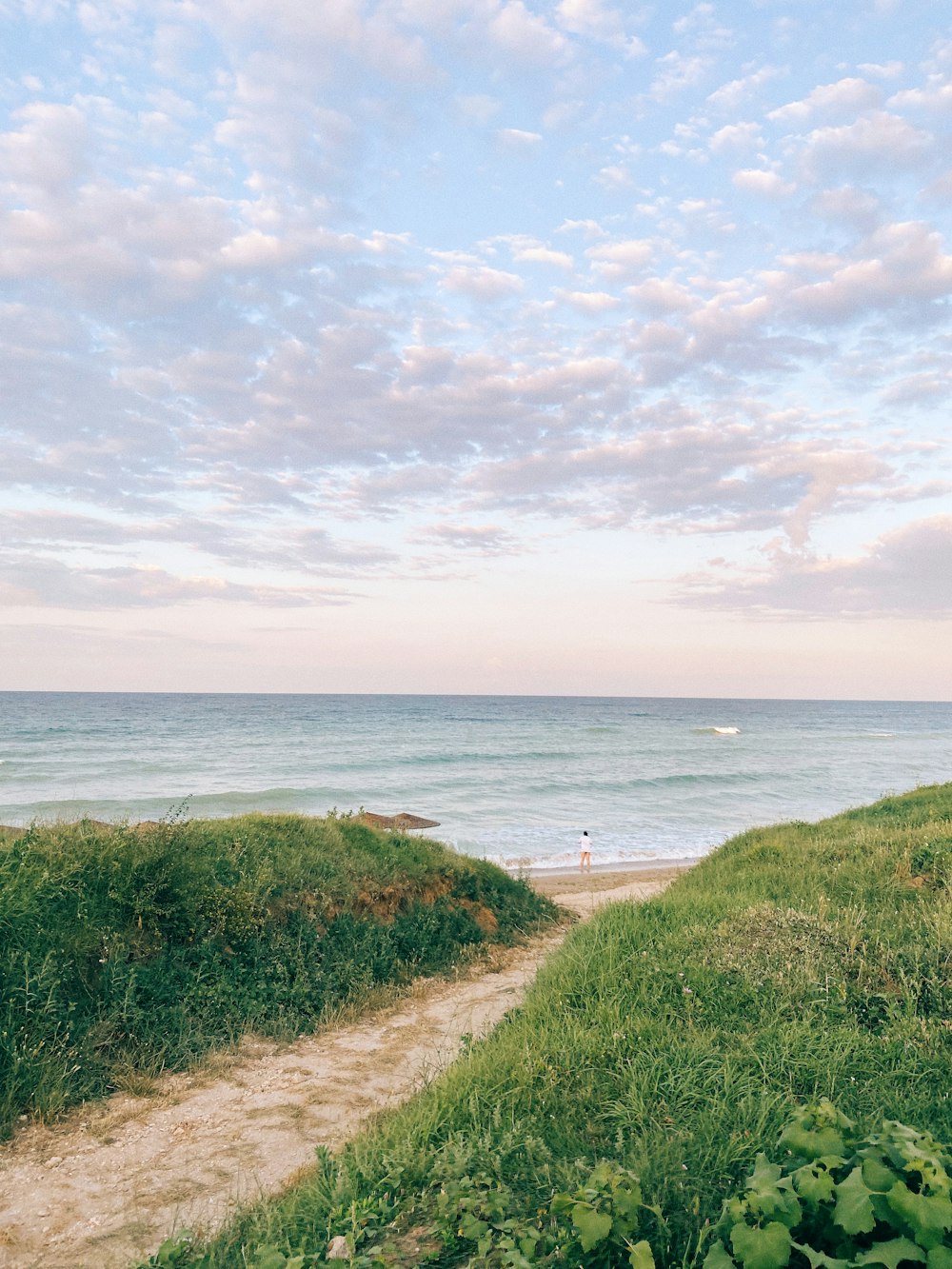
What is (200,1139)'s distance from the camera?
19.3 feet

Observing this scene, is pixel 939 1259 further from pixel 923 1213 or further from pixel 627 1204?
pixel 627 1204

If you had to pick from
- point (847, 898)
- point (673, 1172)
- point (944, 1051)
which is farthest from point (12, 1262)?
point (847, 898)

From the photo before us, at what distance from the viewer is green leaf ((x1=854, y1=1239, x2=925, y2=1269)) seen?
2.54m

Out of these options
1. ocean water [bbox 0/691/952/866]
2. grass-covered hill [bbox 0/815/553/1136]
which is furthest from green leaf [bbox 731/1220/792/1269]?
ocean water [bbox 0/691/952/866]

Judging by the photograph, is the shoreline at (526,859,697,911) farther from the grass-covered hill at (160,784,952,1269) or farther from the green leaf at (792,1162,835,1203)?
the green leaf at (792,1162,835,1203)

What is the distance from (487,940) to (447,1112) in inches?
278

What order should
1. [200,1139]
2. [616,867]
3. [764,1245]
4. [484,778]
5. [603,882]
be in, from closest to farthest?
[764,1245] → [200,1139] → [603,882] → [616,867] → [484,778]

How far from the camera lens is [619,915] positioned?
8.84 meters

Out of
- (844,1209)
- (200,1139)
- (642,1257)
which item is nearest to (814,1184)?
(844,1209)

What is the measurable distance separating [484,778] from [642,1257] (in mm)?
39769

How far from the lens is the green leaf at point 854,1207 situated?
2.62m

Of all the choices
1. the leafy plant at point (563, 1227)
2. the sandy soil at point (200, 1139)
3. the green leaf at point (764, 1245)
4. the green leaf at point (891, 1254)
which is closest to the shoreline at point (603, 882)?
the sandy soil at point (200, 1139)

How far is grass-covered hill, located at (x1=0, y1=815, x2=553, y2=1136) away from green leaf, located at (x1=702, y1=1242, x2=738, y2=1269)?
5.55 metres

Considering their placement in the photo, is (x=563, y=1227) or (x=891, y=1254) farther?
(x=563, y=1227)
